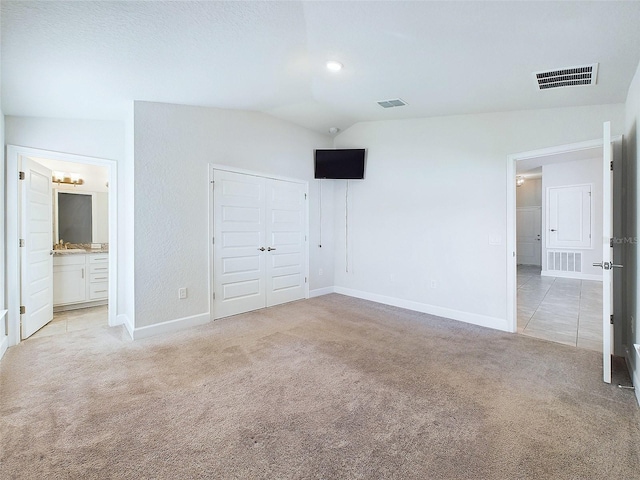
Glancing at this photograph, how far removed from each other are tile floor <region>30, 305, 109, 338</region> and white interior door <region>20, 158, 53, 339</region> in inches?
3.7

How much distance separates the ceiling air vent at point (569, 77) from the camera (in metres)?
2.40

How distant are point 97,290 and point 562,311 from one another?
23.5 ft

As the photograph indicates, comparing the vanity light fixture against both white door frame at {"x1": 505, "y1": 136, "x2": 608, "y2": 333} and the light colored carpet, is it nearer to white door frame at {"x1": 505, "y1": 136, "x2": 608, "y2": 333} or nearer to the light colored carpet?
the light colored carpet

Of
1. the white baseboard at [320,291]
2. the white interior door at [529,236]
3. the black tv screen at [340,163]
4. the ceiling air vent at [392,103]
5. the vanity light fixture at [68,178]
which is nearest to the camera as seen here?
the ceiling air vent at [392,103]

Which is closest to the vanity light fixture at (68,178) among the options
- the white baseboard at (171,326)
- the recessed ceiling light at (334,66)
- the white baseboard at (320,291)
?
the white baseboard at (171,326)

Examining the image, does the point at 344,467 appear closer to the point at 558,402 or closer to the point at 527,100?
the point at 558,402

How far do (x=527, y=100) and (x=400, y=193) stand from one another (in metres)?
1.93

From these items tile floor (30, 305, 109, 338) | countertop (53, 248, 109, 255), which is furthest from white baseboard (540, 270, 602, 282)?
countertop (53, 248, 109, 255)

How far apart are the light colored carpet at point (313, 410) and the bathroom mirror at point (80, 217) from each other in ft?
7.89

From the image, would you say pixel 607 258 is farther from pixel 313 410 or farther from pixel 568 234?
pixel 568 234

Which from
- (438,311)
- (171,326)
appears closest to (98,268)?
(171,326)

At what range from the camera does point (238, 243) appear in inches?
167

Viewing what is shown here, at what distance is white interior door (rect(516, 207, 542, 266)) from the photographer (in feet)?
30.8

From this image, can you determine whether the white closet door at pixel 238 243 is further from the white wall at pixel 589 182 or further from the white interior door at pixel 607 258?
the white wall at pixel 589 182
